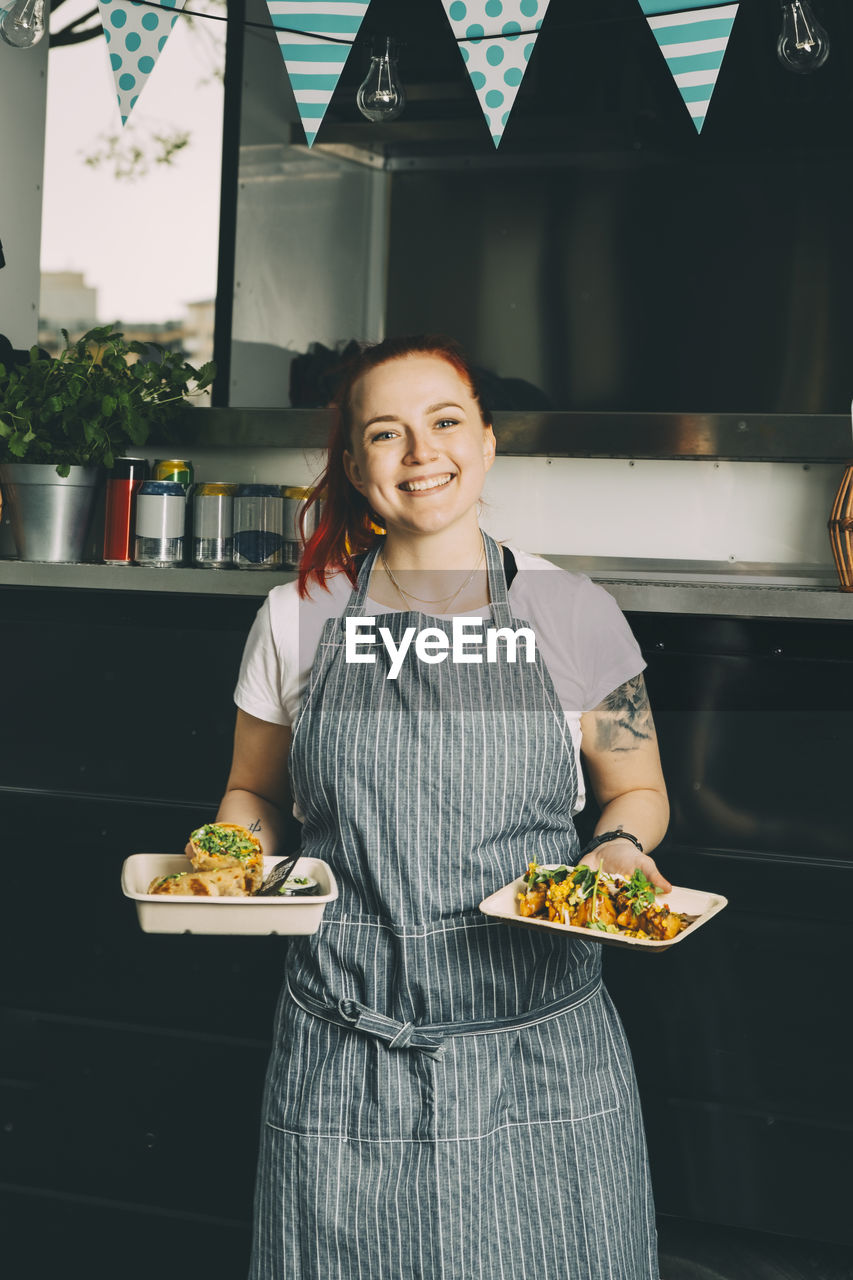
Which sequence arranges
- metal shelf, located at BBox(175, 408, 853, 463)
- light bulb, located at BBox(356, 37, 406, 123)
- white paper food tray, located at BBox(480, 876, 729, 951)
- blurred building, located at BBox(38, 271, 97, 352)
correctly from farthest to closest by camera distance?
blurred building, located at BBox(38, 271, 97, 352) < metal shelf, located at BBox(175, 408, 853, 463) < light bulb, located at BBox(356, 37, 406, 123) < white paper food tray, located at BBox(480, 876, 729, 951)

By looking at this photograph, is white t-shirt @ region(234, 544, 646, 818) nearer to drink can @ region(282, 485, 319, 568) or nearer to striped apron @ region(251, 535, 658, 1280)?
striped apron @ region(251, 535, 658, 1280)

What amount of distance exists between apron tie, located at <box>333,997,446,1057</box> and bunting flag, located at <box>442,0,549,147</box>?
4.02 ft

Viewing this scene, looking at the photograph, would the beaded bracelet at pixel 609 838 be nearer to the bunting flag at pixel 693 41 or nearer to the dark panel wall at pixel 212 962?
the dark panel wall at pixel 212 962

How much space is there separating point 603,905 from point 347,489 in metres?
0.72

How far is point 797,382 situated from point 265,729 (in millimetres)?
1263

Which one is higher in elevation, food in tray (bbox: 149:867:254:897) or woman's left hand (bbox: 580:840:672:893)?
woman's left hand (bbox: 580:840:672:893)

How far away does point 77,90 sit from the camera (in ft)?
10.2

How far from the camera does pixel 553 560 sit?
7.18 ft

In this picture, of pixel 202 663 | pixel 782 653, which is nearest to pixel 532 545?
pixel 782 653

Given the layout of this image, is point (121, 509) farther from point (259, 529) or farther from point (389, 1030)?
point (389, 1030)

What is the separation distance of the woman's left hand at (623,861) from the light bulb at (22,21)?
1.54 metres

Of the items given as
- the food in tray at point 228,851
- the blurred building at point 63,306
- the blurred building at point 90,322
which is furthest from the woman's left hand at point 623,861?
the blurred building at point 63,306

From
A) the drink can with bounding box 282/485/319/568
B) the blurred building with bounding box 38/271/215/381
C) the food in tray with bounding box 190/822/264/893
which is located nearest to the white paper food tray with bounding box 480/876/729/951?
the food in tray with bounding box 190/822/264/893

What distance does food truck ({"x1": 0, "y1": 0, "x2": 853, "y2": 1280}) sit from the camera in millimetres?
2084
